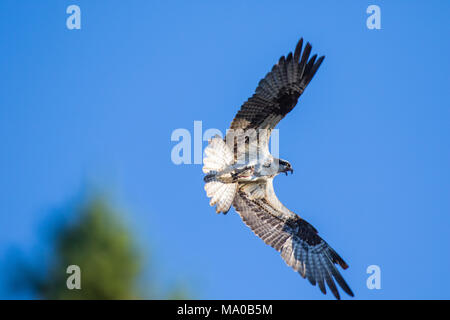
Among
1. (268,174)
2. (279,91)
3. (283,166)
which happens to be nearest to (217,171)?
(268,174)

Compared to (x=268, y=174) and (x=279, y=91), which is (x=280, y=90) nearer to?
(x=279, y=91)

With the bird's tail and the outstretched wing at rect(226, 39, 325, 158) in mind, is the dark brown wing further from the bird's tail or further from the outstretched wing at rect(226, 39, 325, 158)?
the bird's tail

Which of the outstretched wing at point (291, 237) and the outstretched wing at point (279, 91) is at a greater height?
the outstretched wing at point (279, 91)

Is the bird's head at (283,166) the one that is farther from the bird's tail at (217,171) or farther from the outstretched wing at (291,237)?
the bird's tail at (217,171)

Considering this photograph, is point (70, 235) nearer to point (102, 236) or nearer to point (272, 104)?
point (102, 236)

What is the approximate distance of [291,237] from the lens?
1022cm

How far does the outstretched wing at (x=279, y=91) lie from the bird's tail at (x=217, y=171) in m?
0.25

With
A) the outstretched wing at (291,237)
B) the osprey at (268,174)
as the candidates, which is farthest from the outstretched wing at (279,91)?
the outstretched wing at (291,237)

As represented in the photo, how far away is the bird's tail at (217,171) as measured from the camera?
962 cm

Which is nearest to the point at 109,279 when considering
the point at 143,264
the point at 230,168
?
the point at 143,264

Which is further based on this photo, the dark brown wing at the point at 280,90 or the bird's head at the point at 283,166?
the bird's head at the point at 283,166

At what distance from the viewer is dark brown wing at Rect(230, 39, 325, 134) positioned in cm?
923

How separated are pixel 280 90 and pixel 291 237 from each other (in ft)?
9.05
